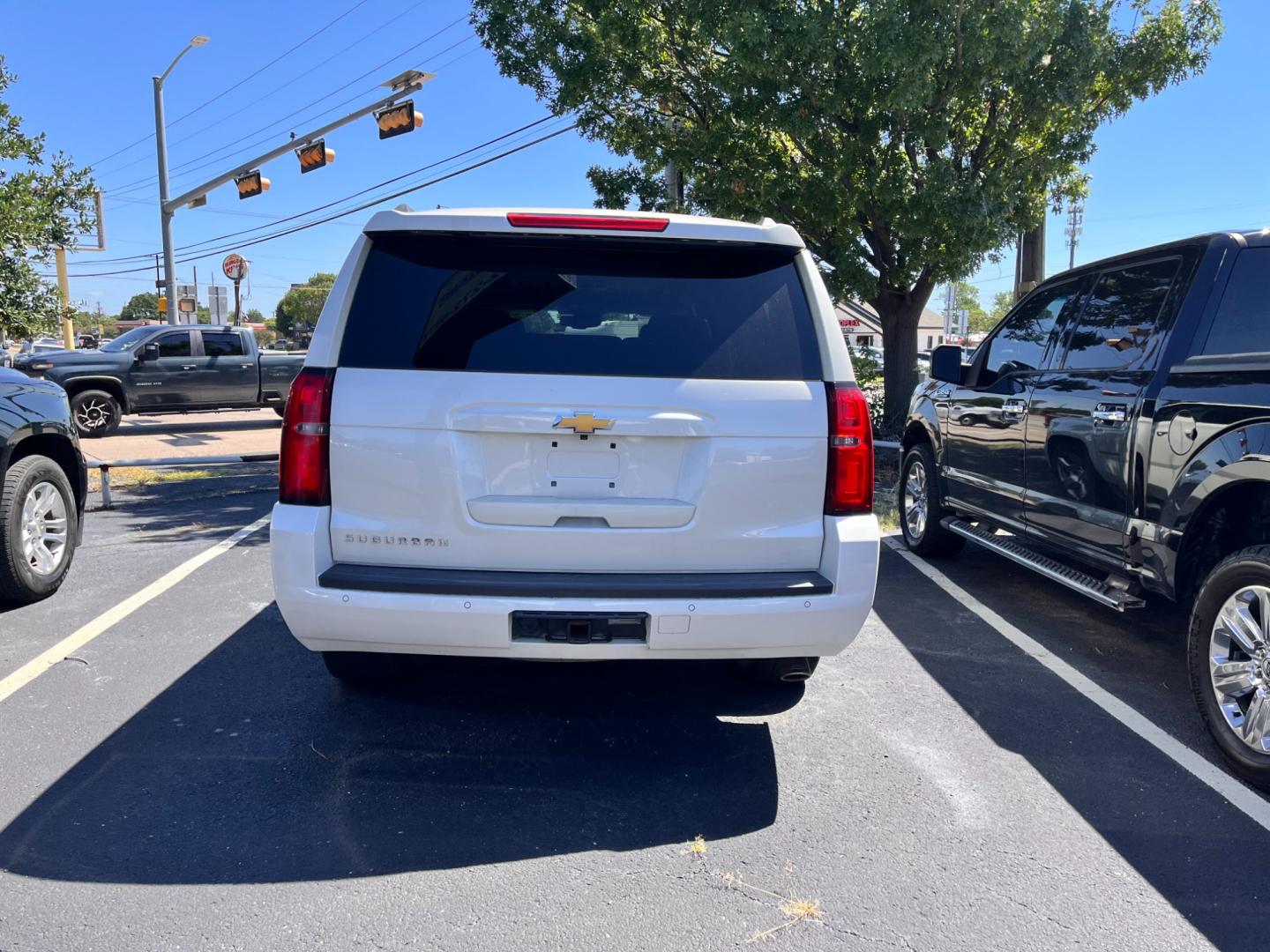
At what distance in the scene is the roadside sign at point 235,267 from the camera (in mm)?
34125

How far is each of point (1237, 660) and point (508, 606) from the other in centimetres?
274

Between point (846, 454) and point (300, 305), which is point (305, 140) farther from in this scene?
point (300, 305)

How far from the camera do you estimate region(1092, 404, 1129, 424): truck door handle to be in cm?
455

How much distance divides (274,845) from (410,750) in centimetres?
76

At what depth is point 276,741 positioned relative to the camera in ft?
12.9

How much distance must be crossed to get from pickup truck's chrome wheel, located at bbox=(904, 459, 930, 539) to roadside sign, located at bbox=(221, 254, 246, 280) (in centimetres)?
3144

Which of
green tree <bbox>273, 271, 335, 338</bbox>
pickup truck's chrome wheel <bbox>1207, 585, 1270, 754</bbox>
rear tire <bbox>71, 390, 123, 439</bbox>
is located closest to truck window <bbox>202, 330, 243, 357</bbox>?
rear tire <bbox>71, 390, 123, 439</bbox>

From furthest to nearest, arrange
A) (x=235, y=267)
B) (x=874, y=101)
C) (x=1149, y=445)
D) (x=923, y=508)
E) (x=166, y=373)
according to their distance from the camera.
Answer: (x=235, y=267) < (x=166, y=373) < (x=874, y=101) < (x=923, y=508) < (x=1149, y=445)

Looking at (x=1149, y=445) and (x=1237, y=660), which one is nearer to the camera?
(x=1237, y=660)

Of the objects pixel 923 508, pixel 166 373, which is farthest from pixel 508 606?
pixel 166 373

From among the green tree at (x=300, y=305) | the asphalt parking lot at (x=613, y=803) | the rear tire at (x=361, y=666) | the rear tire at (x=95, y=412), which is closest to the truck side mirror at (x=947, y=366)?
the asphalt parking lot at (x=613, y=803)

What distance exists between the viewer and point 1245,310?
13.8ft

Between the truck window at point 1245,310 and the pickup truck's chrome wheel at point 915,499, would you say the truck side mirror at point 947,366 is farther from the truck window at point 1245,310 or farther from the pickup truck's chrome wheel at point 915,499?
the truck window at point 1245,310

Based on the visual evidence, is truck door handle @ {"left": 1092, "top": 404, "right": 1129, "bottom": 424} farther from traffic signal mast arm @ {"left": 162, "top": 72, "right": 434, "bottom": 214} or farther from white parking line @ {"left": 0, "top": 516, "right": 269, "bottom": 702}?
traffic signal mast arm @ {"left": 162, "top": 72, "right": 434, "bottom": 214}
